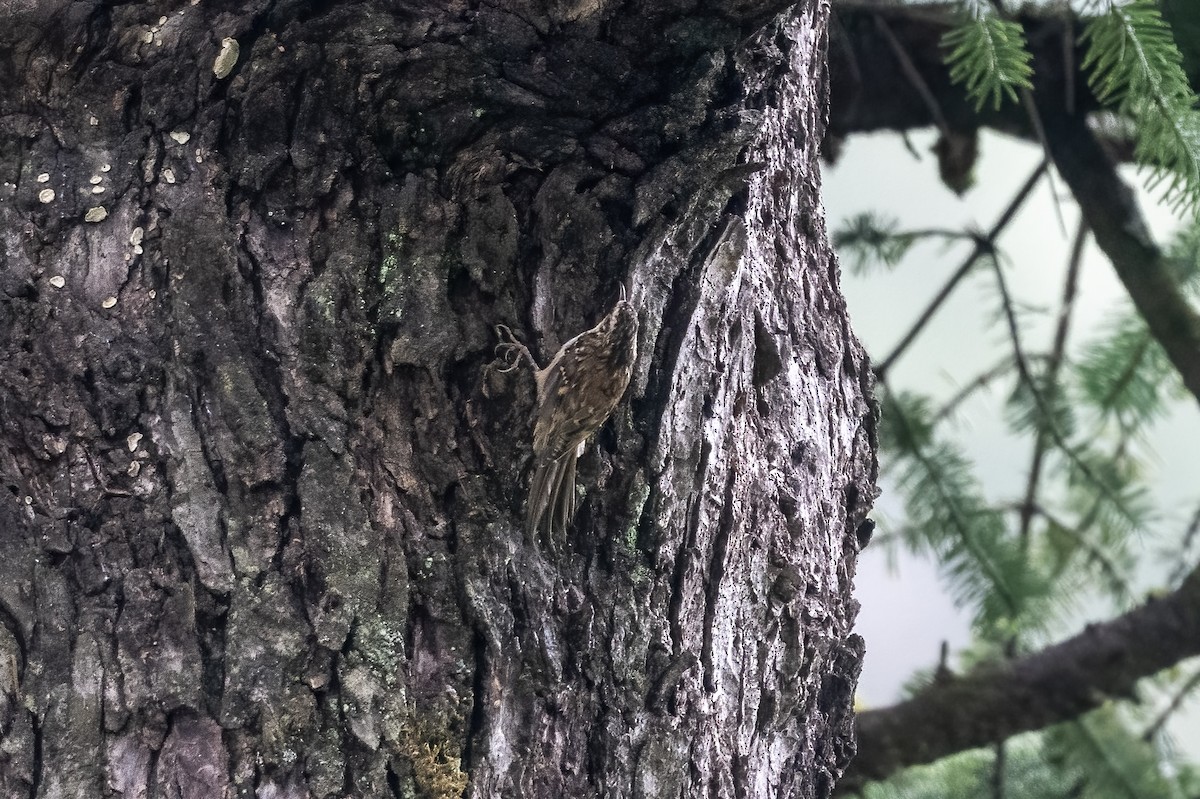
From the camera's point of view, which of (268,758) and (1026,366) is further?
(1026,366)

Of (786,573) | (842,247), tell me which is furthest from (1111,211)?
(786,573)

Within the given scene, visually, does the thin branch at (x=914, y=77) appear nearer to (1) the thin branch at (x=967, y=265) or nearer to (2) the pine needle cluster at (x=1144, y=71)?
(1) the thin branch at (x=967, y=265)

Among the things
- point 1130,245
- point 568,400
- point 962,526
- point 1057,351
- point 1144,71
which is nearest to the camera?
point 568,400

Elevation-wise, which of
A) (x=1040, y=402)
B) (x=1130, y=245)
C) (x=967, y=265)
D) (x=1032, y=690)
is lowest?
→ (x=1032, y=690)

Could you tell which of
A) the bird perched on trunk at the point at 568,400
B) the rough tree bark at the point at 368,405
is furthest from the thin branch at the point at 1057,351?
the bird perched on trunk at the point at 568,400

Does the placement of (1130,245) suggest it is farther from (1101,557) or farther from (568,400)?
(568,400)

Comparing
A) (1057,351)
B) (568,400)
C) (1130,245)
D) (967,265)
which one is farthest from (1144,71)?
(1057,351)

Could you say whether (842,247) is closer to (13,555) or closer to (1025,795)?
(1025,795)
